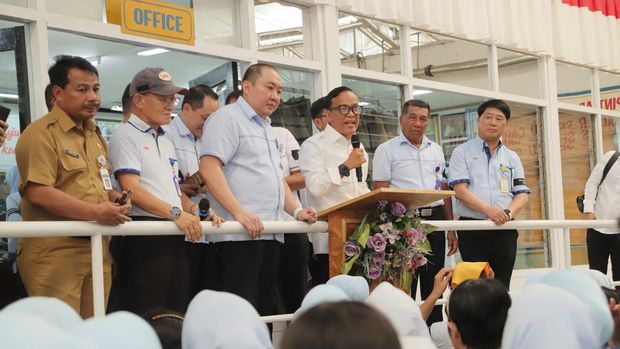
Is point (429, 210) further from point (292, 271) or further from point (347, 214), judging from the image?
point (347, 214)

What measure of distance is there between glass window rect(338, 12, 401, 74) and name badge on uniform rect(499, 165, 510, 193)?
6.35 feet

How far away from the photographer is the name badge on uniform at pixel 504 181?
4.91 metres

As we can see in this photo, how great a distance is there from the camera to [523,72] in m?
8.16

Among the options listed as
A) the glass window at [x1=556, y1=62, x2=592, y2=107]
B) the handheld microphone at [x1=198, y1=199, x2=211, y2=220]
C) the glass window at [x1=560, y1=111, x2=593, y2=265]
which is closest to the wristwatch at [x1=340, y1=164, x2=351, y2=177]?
the handheld microphone at [x1=198, y1=199, x2=211, y2=220]

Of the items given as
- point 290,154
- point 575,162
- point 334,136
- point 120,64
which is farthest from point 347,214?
point 575,162

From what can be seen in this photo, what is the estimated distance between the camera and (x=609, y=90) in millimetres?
9062

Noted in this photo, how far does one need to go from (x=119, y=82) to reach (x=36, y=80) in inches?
26.8

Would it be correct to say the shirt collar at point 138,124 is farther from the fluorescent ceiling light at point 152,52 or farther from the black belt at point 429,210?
the fluorescent ceiling light at point 152,52

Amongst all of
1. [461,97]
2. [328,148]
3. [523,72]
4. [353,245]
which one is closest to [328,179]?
[328,148]

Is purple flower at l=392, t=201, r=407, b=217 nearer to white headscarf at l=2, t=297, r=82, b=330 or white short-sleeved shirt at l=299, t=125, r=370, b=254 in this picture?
white short-sleeved shirt at l=299, t=125, r=370, b=254

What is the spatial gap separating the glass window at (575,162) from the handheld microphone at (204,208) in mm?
5988

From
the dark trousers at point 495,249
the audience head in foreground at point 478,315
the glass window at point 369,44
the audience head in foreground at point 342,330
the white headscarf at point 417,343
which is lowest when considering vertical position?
the dark trousers at point 495,249

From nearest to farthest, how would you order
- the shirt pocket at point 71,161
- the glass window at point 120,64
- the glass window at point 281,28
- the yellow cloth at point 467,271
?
the shirt pocket at point 71,161 → the yellow cloth at point 467,271 → the glass window at point 120,64 → the glass window at point 281,28

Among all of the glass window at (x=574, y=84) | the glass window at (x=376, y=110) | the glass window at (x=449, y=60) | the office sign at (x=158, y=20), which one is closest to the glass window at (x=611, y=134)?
the glass window at (x=574, y=84)
